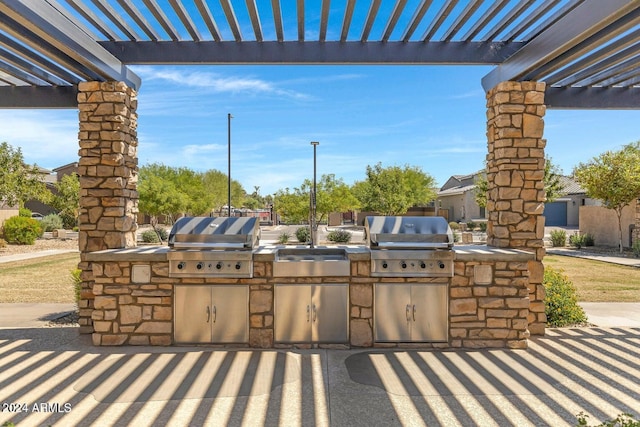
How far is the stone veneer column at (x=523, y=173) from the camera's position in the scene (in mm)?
4320

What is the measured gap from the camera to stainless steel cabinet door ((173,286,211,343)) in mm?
3875

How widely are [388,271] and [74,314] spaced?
427cm

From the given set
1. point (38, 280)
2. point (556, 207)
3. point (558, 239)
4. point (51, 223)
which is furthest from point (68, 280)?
point (556, 207)

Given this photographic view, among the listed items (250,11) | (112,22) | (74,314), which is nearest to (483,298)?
(250,11)

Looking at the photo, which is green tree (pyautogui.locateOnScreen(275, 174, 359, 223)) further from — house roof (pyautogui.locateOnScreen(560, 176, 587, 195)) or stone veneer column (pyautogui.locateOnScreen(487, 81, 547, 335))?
house roof (pyautogui.locateOnScreen(560, 176, 587, 195))

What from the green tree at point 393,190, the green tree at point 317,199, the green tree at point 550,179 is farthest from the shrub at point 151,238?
the green tree at point 550,179

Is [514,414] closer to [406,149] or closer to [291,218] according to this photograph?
[291,218]

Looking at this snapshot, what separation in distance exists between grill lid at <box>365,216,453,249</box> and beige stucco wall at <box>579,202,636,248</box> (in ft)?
44.6

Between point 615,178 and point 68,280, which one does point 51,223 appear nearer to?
point 68,280

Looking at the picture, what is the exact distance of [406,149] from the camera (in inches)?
1073

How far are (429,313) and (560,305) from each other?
205 centimetres

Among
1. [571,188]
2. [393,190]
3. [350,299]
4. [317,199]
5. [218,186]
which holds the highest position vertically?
[218,186]

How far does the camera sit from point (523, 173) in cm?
437

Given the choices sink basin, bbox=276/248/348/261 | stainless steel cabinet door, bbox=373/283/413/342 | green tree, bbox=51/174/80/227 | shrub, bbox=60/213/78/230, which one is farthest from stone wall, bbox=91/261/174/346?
shrub, bbox=60/213/78/230
